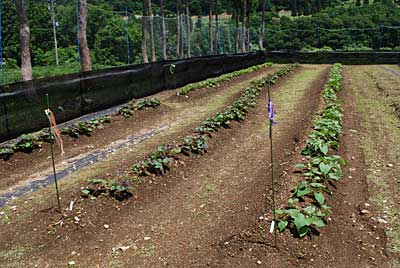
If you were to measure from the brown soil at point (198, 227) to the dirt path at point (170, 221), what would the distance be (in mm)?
11

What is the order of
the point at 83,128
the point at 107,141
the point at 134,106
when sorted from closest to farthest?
the point at 107,141
the point at 83,128
the point at 134,106

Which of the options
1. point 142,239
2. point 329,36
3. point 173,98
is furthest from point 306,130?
point 329,36

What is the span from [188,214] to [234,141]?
352 centimetres

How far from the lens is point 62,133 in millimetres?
8539

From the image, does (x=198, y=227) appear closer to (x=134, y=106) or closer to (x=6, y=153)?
(x=6, y=153)

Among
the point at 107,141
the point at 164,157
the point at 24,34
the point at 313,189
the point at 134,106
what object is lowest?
the point at 107,141

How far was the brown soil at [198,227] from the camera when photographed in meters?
3.98

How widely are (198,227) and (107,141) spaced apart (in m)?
4.55

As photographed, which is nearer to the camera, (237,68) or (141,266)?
(141,266)

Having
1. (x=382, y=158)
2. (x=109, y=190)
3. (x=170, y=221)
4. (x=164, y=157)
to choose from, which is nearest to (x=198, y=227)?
(x=170, y=221)

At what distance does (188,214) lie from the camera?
16.5 ft

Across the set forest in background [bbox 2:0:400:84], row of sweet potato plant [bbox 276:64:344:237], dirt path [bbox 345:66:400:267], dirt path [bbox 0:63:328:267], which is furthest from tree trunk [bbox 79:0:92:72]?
row of sweet potato plant [bbox 276:64:344:237]

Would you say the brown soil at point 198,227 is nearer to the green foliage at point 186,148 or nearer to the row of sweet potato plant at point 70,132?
the green foliage at point 186,148

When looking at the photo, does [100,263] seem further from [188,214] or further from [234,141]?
[234,141]
